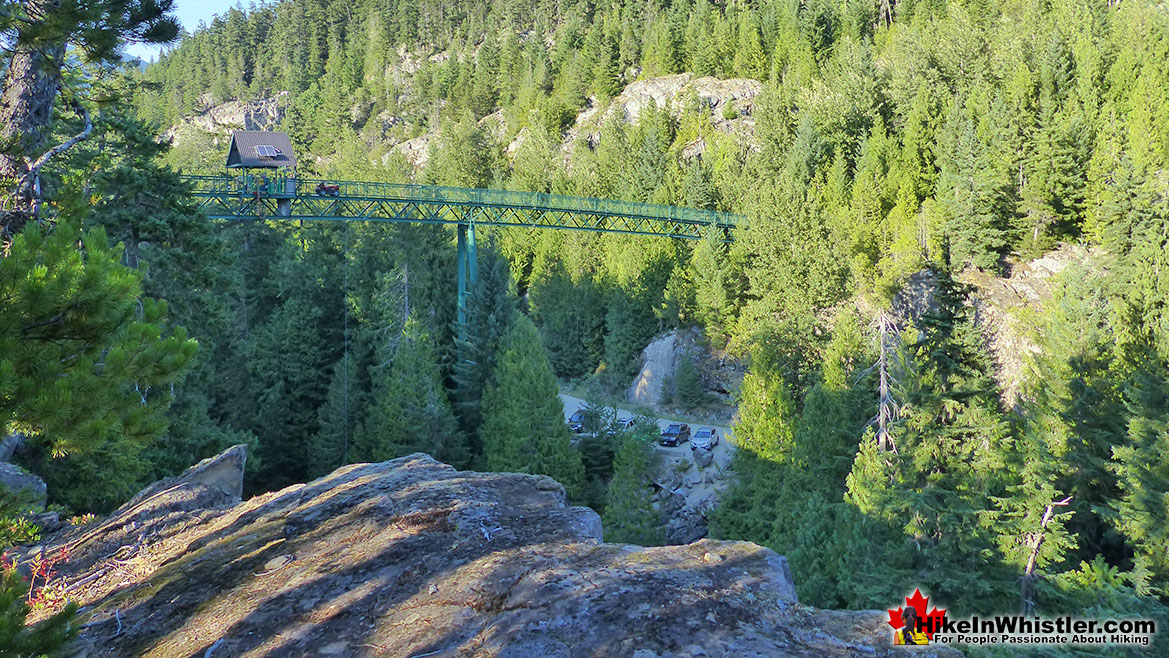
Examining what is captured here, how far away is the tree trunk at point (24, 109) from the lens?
596 cm

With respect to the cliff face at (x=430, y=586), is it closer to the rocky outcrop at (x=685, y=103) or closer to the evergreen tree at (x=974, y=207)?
the evergreen tree at (x=974, y=207)

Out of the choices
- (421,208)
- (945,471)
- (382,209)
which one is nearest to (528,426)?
(945,471)

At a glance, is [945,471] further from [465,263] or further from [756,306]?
[465,263]

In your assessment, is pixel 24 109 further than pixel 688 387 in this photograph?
No

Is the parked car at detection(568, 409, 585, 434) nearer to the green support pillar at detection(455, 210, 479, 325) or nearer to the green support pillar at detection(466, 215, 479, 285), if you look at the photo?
the green support pillar at detection(455, 210, 479, 325)

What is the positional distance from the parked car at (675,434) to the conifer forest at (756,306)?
2899mm

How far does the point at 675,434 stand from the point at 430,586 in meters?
26.9

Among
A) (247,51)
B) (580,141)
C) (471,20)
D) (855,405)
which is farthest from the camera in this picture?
(247,51)

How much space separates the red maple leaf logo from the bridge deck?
2074cm

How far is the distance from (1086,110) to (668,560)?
36291 millimetres

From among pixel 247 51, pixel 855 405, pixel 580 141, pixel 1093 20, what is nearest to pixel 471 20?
pixel 247 51

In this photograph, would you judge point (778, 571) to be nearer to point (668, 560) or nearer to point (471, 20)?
point (668, 560)

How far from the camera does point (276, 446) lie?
28.3m

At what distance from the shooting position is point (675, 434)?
31844 millimetres
